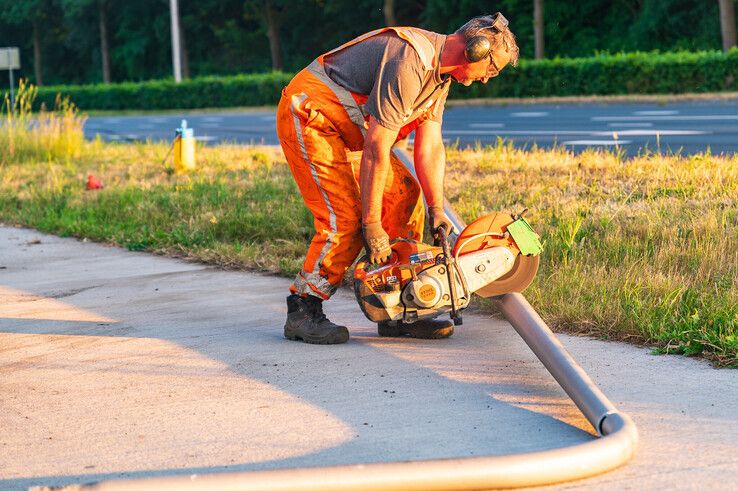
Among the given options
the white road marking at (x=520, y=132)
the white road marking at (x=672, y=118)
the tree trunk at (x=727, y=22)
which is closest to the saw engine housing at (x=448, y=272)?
the white road marking at (x=520, y=132)

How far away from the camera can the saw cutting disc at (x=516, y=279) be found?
4816 mm

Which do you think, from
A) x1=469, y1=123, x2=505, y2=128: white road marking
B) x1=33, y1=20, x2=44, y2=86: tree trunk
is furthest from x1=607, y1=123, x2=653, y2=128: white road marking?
x1=33, y1=20, x2=44, y2=86: tree trunk

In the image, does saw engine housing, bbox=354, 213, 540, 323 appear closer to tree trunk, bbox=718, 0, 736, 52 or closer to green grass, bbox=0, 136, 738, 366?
green grass, bbox=0, 136, 738, 366

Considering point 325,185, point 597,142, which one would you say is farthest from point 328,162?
point 597,142

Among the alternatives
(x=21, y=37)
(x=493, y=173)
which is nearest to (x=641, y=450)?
(x=493, y=173)

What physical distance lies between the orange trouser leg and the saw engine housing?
0.54 ft

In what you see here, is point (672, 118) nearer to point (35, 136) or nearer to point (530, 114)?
point (530, 114)

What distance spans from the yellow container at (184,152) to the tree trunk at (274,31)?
4808 cm

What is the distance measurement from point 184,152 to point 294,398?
777 centimetres

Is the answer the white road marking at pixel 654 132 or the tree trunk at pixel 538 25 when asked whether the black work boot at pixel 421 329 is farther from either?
the tree trunk at pixel 538 25

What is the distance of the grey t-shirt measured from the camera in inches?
175

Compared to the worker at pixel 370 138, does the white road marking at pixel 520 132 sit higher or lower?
lower

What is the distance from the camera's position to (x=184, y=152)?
38.0 feet

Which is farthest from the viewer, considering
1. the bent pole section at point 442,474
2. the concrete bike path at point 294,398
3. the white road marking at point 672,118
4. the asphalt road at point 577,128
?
the white road marking at point 672,118
